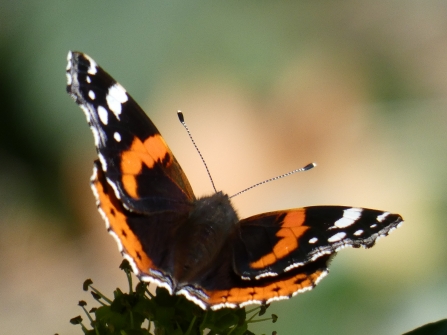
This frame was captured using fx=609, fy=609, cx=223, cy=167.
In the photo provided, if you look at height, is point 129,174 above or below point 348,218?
above

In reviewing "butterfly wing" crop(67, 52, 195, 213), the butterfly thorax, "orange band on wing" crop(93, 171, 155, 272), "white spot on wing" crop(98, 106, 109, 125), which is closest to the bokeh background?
the butterfly thorax

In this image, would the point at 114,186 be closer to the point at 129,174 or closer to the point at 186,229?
the point at 129,174

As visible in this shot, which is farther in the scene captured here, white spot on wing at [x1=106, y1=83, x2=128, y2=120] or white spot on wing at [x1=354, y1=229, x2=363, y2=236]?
white spot on wing at [x1=106, y1=83, x2=128, y2=120]

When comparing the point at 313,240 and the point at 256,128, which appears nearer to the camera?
the point at 313,240

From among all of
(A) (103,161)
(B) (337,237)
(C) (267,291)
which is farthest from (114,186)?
(B) (337,237)

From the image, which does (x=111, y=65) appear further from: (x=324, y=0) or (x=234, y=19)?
(x=324, y=0)

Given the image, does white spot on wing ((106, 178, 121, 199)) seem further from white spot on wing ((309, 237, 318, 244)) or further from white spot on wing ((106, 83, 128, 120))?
white spot on wing ((309, 237, 318, 244))
